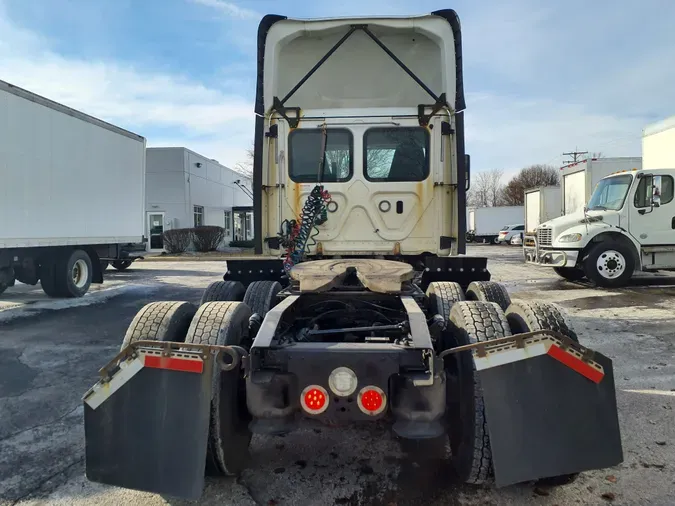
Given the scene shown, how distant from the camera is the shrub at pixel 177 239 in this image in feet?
88.3

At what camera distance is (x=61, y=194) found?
1058cm

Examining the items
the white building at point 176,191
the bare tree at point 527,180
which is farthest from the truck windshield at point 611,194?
the bare tree at point 527,180

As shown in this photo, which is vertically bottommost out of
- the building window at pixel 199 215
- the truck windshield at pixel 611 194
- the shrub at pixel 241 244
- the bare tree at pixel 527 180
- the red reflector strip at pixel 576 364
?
the red reflector strip at pixel 576 364

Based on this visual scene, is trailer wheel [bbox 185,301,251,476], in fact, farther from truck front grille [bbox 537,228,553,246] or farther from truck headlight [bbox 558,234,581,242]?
truck front grille [bbox 537,228,553,246]

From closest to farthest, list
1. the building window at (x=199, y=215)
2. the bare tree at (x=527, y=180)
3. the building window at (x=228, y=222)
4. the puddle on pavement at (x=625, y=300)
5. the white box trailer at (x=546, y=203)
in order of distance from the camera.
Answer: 1. the puddle on pavement at (x=625, y=300)
2. the white box trailer at (x=546, y=203)
3. the building window at (x=199, y=215)
4. the building window at (x=228, y=222)
5. the bare tree at (x=527, y=180)

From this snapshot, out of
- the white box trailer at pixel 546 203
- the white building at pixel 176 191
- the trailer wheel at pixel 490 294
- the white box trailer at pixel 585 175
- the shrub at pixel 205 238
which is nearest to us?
the trailer wheel at pixel 490 294

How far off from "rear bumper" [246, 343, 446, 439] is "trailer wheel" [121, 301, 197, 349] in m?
0.78

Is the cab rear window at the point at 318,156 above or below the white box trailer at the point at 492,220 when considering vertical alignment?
below

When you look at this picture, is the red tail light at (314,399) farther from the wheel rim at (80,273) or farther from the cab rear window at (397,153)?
the wheel rim at (80,273)

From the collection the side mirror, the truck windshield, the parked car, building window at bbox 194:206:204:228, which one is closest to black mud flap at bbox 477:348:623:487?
the side mirror

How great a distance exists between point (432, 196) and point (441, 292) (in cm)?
161

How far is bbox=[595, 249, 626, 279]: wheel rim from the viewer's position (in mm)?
11797

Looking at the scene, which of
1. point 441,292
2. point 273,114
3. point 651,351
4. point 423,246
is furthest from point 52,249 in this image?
point 651,351

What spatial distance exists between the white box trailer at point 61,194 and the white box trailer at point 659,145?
14.5 metres
